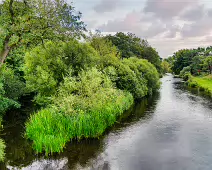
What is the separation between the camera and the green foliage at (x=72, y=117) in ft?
63.6

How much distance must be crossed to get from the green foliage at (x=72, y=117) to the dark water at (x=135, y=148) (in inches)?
38.5

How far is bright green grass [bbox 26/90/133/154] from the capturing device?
61.9 ft

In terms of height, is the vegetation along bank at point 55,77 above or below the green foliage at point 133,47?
below

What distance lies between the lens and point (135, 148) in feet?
69.4

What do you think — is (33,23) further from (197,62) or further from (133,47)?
(197,62)

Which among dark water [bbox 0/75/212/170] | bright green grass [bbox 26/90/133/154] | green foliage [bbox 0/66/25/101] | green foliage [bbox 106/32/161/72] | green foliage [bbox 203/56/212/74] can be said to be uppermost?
green foliage [bbox 106/32/161/72]

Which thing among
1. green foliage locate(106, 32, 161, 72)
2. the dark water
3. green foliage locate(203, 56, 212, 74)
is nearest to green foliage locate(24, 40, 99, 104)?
the dark water

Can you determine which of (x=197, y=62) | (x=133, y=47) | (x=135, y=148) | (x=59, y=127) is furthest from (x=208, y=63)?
(x=59, y=127)

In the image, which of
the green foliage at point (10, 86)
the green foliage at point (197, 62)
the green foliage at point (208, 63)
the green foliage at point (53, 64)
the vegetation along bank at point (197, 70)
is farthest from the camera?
the green foliage at point (197, 62)

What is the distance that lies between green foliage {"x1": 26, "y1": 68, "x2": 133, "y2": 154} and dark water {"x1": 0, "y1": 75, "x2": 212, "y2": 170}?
979 millimetres

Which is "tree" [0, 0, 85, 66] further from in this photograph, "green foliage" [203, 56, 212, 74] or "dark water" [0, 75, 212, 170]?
"green foliage" [203, 56, 212, 74]

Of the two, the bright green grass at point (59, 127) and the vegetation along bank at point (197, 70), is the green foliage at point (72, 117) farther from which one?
the vegetation along bank at point (197, 70)

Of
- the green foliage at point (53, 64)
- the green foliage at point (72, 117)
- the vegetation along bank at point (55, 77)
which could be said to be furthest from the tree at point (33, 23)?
the green foliage at point (53, 64)

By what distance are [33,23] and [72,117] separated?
30.4ft
